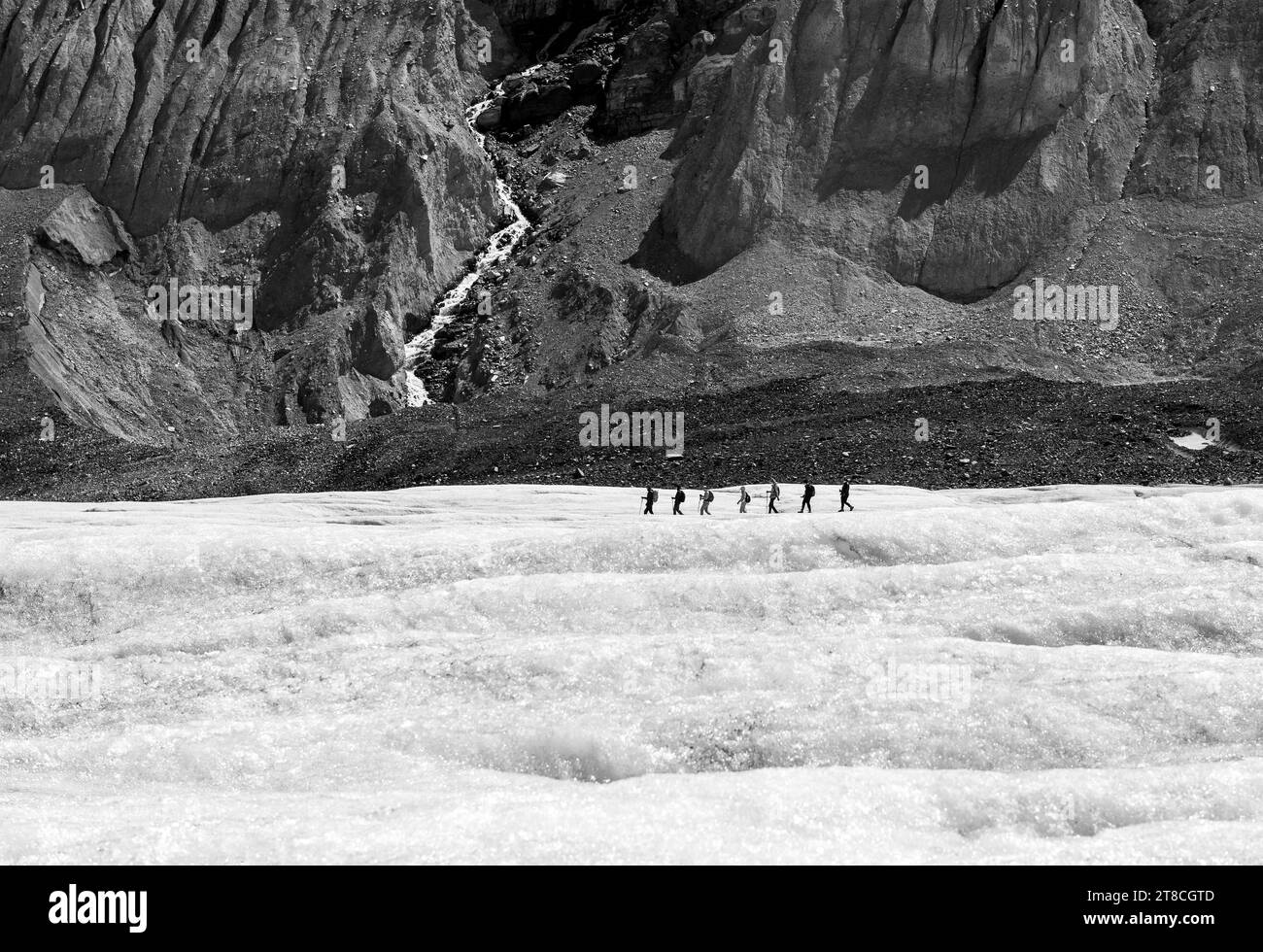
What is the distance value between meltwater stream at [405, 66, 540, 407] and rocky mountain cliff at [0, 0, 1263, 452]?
1.05 metres

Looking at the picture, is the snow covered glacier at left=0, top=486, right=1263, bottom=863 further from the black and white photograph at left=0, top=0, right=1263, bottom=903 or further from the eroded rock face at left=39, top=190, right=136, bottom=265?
the eroded rock face at left=39, top=190, right=136, bottom=265

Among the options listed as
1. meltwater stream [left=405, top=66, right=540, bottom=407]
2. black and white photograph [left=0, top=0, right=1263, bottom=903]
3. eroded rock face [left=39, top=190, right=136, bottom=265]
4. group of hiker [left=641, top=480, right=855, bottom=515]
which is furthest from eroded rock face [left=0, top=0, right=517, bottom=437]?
group of hiker [left=641, top=480, right=855, bottom=515]

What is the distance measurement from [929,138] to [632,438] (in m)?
33.5

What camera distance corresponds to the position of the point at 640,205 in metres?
88.1

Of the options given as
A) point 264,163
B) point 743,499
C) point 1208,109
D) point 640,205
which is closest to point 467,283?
point 640,205

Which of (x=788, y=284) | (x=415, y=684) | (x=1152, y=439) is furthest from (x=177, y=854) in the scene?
(x=788, y=284)

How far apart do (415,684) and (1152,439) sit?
4475 centimetres

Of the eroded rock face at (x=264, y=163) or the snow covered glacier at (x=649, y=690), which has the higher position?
the eroded rock face at (x=264, y=163)

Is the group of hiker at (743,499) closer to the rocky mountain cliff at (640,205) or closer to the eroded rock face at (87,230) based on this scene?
the rocky mountain cliff at (640,205)

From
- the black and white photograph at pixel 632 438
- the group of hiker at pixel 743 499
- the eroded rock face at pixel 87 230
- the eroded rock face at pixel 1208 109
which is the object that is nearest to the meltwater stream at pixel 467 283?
the black and white photograph at pixel 632 438

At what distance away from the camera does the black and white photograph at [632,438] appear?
49.5 feet

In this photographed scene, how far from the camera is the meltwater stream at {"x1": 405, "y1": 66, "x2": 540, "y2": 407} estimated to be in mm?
83000

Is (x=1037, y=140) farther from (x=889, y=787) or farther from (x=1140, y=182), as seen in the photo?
(x=889, y=787)

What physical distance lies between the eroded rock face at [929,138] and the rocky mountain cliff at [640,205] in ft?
0.63
